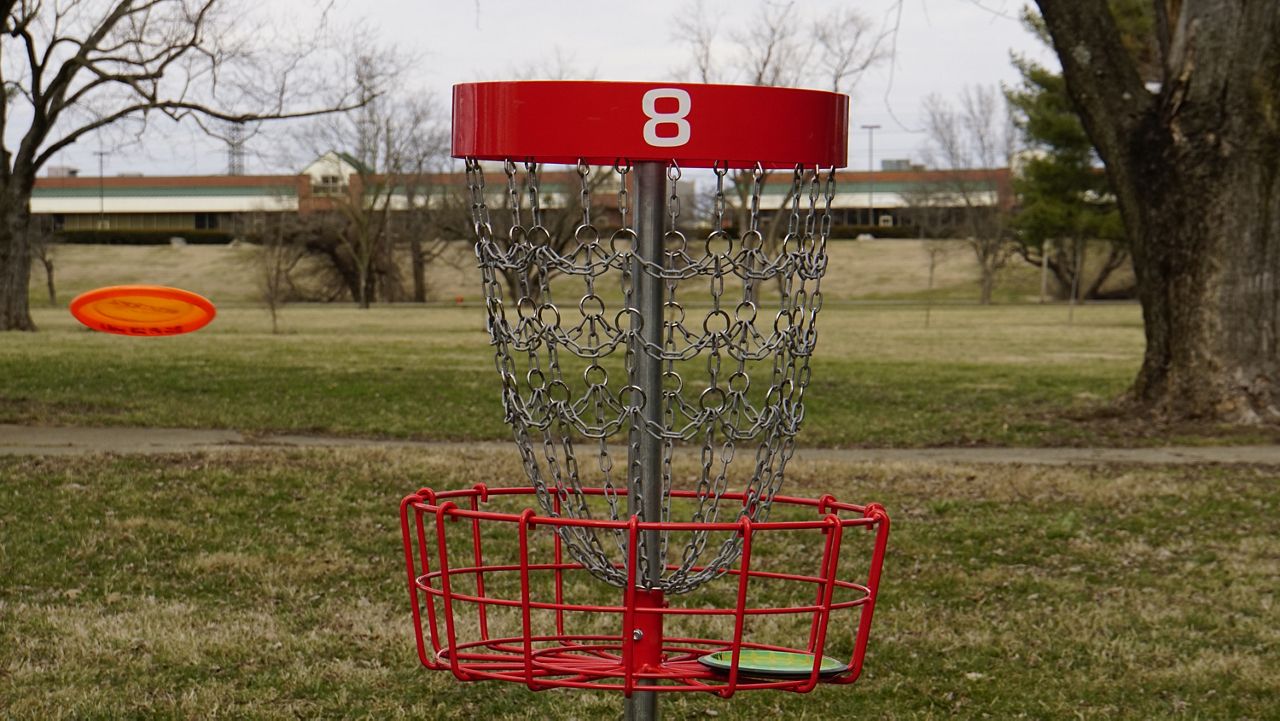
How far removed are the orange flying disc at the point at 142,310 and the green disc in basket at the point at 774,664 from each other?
7108 millimetres

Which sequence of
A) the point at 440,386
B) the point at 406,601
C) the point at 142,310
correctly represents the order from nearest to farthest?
the point at 406,601
the point at 142,310
the point at 440,386

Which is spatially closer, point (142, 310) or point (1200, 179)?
point (142, 310)

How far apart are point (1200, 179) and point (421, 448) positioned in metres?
7.15

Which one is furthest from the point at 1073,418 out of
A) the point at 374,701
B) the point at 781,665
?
the point at 781,665

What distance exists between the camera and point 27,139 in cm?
2798

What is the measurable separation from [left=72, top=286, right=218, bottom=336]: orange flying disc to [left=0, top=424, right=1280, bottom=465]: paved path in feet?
4.52

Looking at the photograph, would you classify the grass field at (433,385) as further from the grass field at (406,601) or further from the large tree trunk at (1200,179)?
the grass field at (406,601)

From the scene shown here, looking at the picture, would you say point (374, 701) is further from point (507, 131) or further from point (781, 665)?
point (507, 131)

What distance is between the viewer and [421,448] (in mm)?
12461

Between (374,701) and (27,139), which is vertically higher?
(27,139)

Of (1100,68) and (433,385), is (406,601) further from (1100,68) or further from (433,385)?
(433,385)

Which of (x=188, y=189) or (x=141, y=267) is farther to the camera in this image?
(x=188, y=189)

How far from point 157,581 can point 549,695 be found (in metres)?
2.68

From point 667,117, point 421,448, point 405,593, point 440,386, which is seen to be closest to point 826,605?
point 667,117
